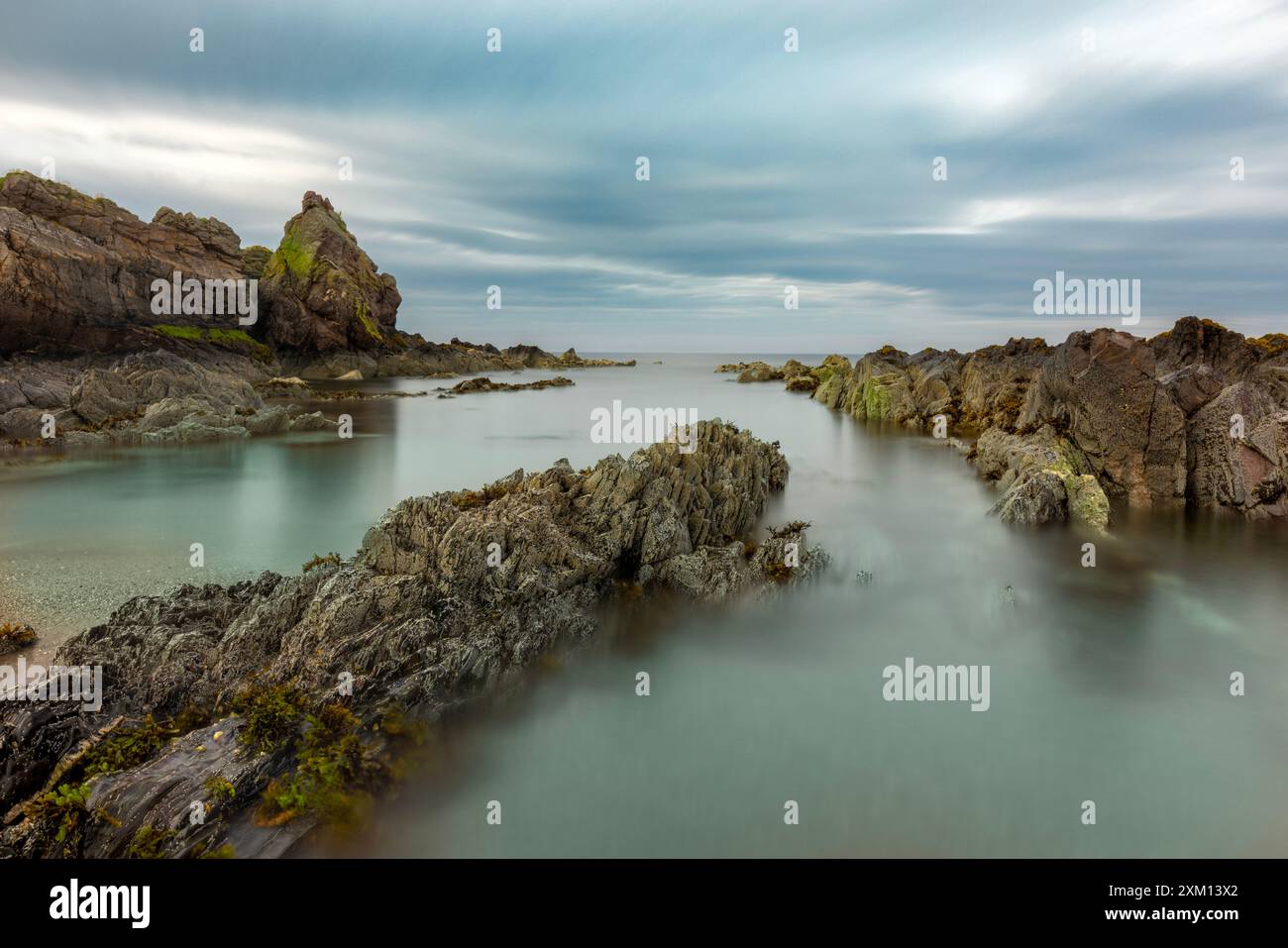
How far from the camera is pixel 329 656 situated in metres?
9.82

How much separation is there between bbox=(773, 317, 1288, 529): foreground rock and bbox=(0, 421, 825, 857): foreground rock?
496 inches

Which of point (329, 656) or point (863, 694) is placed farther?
point (863, 694)

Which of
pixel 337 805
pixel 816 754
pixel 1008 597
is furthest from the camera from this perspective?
pixel 1008 597

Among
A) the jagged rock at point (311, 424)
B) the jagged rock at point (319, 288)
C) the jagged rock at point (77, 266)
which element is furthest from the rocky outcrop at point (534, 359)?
the jagged rock at point (311, 424)

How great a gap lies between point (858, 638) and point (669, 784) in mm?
6058

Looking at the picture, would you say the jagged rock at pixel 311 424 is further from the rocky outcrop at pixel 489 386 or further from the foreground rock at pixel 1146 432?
the foreground rock at pixel 1146 432

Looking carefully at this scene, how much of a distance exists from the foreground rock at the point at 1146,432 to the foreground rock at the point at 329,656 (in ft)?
41.3

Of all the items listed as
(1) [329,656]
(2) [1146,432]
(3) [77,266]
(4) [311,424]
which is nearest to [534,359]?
(3) [77,266]

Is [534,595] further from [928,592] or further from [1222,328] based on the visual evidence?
[1222,328]

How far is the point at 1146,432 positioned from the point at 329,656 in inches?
1097

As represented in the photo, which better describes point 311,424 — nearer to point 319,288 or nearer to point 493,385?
point 493,385

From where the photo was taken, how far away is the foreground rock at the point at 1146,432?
71.4ft

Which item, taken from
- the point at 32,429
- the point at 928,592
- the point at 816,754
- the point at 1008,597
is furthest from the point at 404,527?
the point at 32,429

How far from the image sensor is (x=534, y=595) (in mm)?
12805
